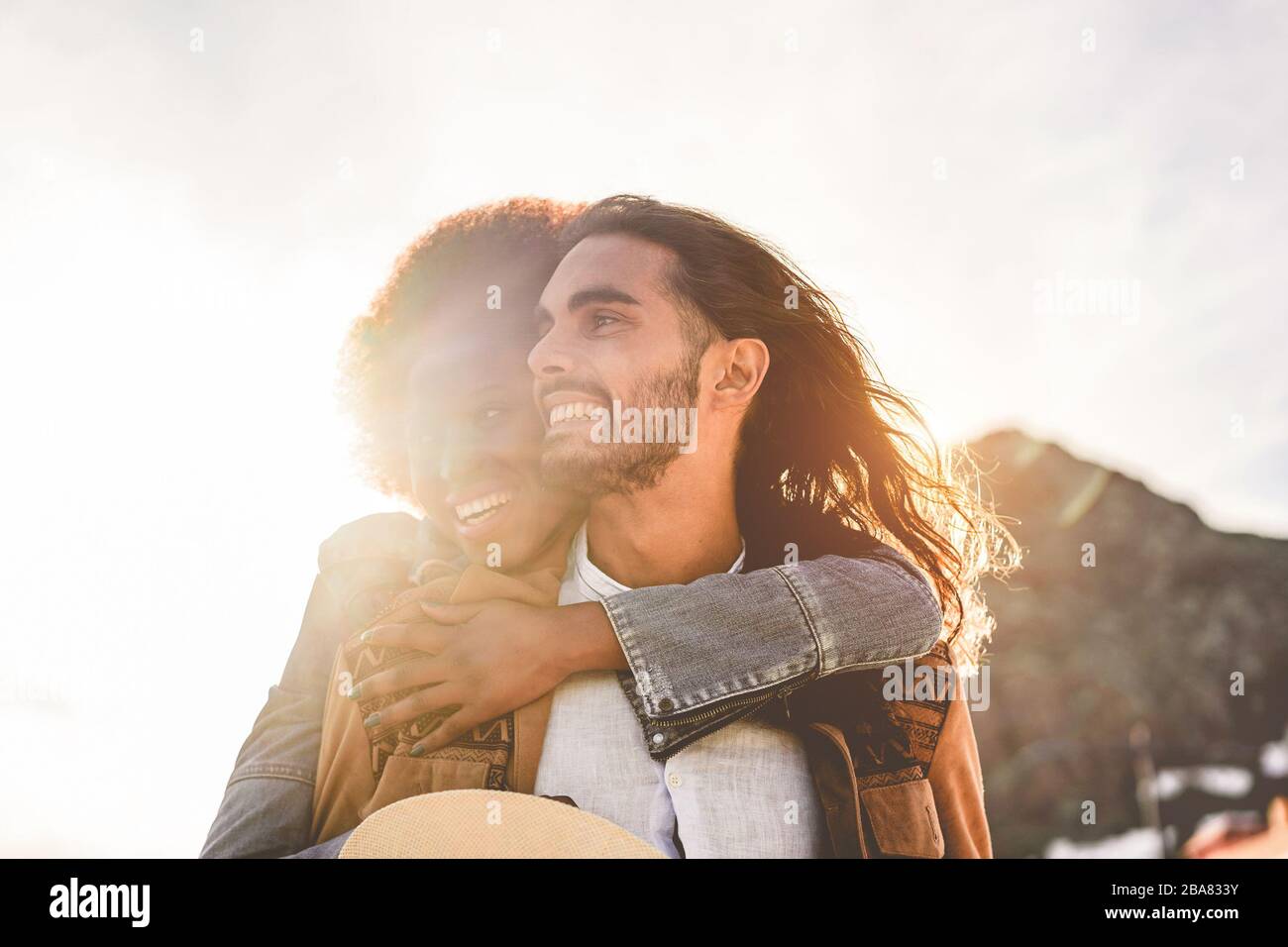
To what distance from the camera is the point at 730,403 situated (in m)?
3.31

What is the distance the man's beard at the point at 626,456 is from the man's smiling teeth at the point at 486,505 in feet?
0.62

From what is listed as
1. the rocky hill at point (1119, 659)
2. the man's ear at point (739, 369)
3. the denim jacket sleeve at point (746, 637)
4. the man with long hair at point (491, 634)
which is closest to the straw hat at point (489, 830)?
the man with long hair at point (491, 634)

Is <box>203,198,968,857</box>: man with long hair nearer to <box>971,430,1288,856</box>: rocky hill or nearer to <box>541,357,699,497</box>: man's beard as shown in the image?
<box>541,357,699,497</box>: man's beard

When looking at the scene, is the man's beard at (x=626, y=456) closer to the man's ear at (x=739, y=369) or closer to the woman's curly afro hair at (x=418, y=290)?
the man's ear at (x=739, y=369)

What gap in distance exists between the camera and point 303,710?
2.94m

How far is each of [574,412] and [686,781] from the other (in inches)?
48.2

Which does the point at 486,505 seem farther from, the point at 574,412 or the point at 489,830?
the point at 489,830

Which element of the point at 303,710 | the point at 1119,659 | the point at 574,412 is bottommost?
the point at 1119,659

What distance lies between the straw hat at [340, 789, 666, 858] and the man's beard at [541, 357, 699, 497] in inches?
40.1

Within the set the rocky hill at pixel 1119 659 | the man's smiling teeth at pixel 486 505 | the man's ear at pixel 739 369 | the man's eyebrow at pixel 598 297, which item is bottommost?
the rocky hill at pixel 1119 659

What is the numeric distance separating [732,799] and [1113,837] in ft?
55.1

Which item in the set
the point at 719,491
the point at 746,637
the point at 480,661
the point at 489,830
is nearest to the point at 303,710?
the point at 480,661

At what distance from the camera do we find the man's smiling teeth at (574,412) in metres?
2.95
